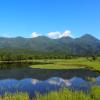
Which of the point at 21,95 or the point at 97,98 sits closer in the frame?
the point at 97,98

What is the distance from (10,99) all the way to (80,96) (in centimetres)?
745

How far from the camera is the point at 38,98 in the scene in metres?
28.0

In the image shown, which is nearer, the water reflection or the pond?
the water reflection

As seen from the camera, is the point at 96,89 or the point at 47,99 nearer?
the point at 47,99

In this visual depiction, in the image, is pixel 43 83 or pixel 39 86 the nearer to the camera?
pixel 39 86

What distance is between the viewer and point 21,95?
2791 cm

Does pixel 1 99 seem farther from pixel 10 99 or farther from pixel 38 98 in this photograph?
pixel 38 98

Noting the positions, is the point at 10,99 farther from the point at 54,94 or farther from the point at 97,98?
the point at 97,98

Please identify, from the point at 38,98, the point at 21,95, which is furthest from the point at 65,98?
the point at 21,95

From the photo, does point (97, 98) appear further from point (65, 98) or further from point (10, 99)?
point (10, 99)

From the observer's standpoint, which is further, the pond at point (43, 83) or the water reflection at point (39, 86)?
the pond at point (43, 83)

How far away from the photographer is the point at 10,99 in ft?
89.6

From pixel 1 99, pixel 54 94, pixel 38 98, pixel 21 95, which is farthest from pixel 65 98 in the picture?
pixel 1 99

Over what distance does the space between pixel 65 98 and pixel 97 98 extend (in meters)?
3.29
